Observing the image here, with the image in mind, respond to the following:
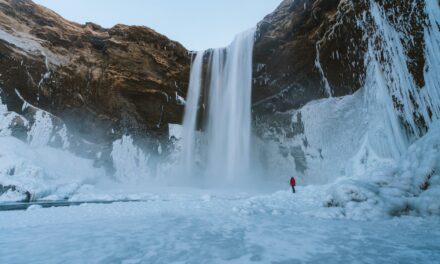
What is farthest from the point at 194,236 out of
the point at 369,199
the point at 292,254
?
the point at 369,199

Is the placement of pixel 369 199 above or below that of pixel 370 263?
above

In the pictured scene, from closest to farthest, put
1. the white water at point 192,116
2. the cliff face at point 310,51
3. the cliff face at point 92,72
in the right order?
the cliff face at point 310,51
the cliff face at point 92,72
the white water at point 192,116

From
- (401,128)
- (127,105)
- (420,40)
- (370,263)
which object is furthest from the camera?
(127,105)

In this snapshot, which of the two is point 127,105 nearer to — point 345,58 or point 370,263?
point 345,58

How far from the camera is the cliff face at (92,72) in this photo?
1725cm

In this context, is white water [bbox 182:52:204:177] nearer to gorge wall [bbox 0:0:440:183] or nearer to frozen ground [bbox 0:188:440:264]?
gorge wall [bbox 0:0:440:183]

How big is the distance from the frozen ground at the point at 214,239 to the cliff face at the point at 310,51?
8.61 meters

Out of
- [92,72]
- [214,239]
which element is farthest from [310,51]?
[92,72]

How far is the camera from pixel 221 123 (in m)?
21.0

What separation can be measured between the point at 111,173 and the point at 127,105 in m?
5.35

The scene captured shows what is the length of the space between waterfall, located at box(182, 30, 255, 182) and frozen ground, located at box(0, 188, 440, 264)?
1358 cm

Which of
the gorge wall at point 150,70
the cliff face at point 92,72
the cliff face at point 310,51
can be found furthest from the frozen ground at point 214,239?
the cliff face at point 92,72

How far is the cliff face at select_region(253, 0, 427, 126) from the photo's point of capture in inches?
544

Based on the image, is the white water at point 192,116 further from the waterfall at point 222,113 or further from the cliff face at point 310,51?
the cliff face at point 310,51
